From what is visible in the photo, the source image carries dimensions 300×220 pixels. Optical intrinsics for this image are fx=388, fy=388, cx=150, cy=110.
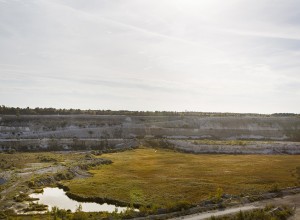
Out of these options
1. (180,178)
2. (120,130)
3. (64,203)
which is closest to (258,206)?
(180,178)

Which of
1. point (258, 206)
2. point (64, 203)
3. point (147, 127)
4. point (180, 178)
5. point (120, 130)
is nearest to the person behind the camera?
point (258, 206)

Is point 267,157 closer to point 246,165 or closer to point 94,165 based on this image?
point 246,165

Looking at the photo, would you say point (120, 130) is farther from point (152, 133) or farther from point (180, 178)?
point (180, 178)

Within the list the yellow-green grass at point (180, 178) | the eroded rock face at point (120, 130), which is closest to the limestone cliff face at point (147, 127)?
the eroded rock face at point (120, 130)

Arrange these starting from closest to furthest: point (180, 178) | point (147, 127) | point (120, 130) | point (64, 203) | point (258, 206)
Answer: point (258, 206) < point (64, 203) < point (180, 178) < point (120, 130) < point (147, 127)

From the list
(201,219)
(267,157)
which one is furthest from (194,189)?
(267,157)

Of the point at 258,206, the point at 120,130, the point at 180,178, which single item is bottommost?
the point at 258,206
